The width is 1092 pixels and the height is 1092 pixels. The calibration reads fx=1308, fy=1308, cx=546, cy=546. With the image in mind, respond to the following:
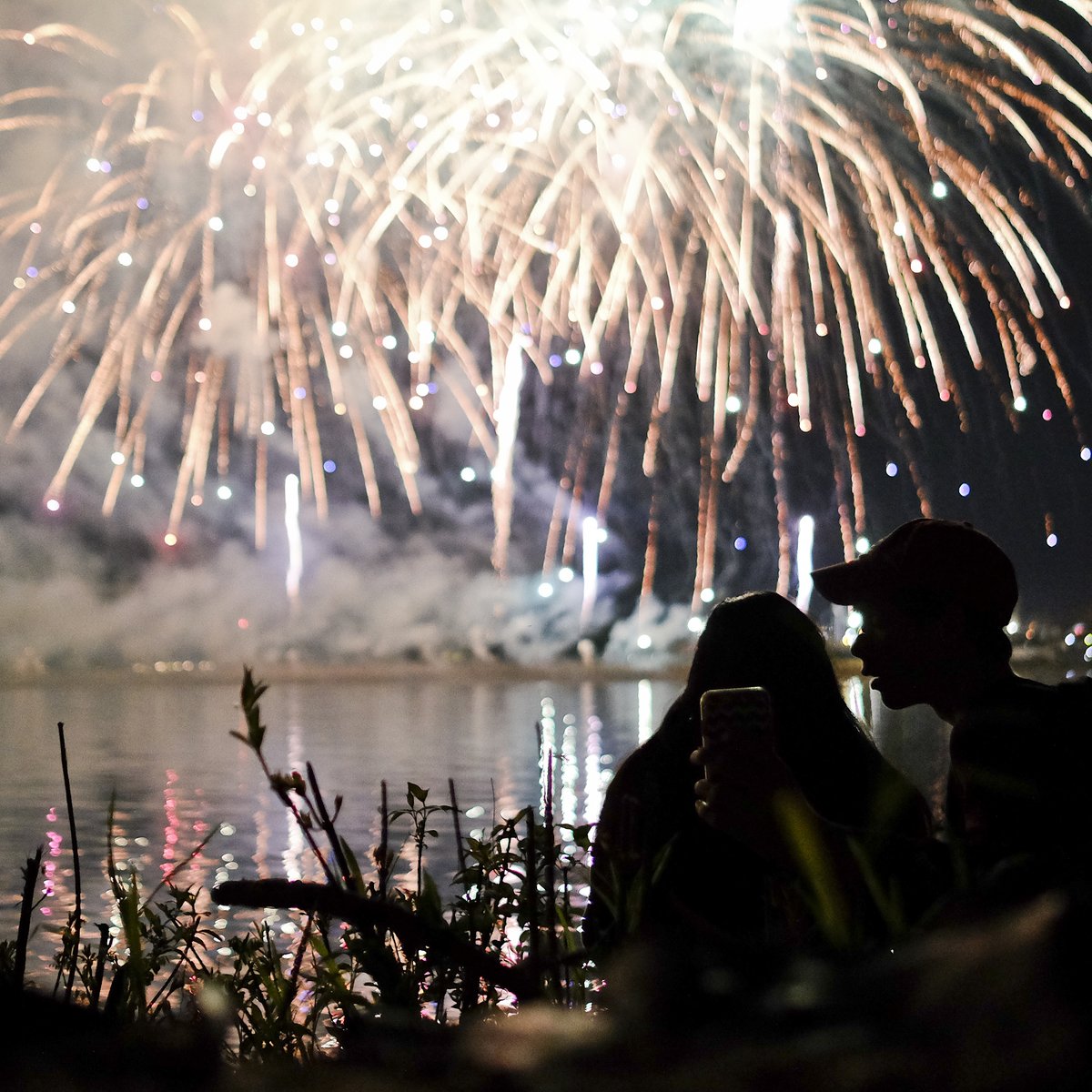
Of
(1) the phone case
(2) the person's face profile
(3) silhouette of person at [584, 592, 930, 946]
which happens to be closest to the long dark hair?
(3) silhouette of person at [584, 592, 930, 946]

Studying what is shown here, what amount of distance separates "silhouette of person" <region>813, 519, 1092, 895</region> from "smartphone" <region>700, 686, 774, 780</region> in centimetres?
37

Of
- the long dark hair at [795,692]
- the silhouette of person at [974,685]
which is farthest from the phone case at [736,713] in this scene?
the long dark hair at [795,692]

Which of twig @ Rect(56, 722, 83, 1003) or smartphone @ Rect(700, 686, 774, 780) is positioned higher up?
smartphone @ Rect(700, 686, 774, 780)

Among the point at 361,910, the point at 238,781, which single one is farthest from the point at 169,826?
the point at 361,910

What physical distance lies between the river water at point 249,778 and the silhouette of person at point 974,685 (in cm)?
87

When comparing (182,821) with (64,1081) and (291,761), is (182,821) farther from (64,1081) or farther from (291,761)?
(64,1081)

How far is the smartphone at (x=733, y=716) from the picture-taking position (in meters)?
2.41

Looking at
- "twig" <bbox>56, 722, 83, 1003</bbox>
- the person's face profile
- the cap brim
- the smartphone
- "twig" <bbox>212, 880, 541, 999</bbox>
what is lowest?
"twig" <bbox>56, 722, 83, 1003</bbox>

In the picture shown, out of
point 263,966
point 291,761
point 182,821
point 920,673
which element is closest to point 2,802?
point 182,821

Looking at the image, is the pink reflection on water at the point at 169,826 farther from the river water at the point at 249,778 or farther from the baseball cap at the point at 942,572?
the baseball cap at the point at 942,572

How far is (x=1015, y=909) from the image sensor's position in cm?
131

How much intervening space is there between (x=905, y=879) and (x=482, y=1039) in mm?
1343

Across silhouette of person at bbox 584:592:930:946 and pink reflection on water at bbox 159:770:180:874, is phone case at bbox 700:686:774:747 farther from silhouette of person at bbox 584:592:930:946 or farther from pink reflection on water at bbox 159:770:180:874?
pink reflection on water at bbox 159:770:180:874

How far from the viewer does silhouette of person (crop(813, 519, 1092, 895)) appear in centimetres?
216
